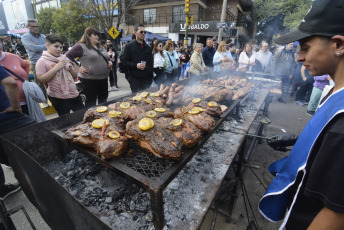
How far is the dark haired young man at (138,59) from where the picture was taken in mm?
4883

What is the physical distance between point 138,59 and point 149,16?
31159 mm

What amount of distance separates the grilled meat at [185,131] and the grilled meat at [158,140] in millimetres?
91

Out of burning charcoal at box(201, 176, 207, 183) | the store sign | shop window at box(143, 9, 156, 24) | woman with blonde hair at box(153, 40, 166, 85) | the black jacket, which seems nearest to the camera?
burning charcoal at box(201, 176, 207, 183)

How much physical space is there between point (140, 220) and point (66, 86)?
3.16 metres

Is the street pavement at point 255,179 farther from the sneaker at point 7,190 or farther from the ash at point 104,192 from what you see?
the ash at point 104,192

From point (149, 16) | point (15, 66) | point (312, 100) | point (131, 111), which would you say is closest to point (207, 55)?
point (312, 100)

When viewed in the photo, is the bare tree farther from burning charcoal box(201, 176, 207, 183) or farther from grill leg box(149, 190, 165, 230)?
grill leg box(149, 190, 165, 230)

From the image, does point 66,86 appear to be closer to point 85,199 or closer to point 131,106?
point 131,106

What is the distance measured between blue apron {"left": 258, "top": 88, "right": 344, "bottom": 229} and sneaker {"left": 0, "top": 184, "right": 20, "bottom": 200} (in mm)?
4213

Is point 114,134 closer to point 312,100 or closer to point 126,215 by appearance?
point 126,215

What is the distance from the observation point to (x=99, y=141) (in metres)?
1.86

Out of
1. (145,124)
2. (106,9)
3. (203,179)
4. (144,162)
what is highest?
(106,9)

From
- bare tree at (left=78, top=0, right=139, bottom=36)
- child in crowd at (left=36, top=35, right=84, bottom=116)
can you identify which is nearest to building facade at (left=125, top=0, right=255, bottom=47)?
bare tree at (left=78, top=0, right=139, bottom=36)

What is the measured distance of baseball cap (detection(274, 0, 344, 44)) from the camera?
108 cm
